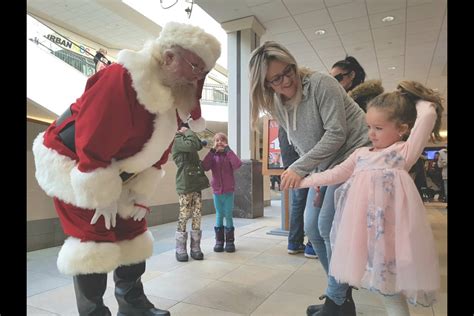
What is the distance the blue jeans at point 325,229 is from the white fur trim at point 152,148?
71cm

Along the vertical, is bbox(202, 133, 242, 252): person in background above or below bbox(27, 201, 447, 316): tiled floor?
above

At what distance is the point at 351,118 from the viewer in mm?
1430

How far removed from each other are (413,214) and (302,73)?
0.74 metres

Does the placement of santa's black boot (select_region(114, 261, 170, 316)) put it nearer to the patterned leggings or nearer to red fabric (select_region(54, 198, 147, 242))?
red fabric (select_region(54, 198, 147, 242))

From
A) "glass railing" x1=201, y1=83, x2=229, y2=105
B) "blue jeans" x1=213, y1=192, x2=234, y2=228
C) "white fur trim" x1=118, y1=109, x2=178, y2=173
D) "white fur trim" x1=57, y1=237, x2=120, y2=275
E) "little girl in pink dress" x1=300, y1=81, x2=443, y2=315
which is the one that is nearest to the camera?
"little girl in pink dress" x1=300, y1=81, x2=443, y2=315

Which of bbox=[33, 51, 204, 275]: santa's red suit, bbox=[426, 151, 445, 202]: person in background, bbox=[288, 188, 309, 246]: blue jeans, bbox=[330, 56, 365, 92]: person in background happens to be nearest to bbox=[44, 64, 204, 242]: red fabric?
bbox=[33, 51, 204, 275]: santa's red suit

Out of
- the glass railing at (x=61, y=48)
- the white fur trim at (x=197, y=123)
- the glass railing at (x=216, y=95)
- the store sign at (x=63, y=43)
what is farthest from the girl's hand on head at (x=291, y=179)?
the glass railing at (x=216, y=95)

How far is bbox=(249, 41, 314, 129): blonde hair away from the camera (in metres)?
1.39

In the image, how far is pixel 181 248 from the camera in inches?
99.7

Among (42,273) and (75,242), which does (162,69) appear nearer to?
(75,242)

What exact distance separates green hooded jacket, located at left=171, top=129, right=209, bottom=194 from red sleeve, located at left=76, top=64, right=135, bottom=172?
143 centimetres

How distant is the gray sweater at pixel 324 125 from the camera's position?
4.38 ft
